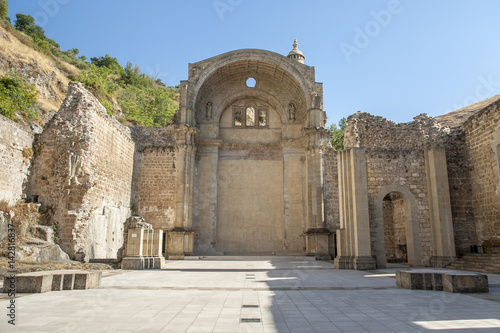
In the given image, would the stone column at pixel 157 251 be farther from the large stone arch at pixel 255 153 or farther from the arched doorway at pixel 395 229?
the arched doorway at pixel 395 229

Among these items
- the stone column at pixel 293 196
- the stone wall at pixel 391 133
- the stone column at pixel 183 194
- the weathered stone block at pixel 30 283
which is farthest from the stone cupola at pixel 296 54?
the weathered stone block at pixel 30 283

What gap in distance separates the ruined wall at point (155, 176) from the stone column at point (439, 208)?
12.6 metres

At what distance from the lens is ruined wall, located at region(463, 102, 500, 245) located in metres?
12.9

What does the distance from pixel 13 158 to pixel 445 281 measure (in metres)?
13.3

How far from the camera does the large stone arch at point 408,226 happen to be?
13586 mm

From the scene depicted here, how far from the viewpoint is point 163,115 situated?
39.2 meters

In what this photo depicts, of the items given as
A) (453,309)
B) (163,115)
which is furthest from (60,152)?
(163,115)

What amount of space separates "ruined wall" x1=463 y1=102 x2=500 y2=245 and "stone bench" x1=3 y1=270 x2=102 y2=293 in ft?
41.5

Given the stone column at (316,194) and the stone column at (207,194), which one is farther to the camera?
the stone column at (207,194)

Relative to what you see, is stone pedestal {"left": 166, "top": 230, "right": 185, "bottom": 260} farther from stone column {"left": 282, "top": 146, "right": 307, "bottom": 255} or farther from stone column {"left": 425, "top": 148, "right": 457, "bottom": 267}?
stone column {"left": 425, "top": 148, "right": 457, "bottom": 267}

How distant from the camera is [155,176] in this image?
20.8m

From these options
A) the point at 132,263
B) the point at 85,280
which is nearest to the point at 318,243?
the point at 132,263

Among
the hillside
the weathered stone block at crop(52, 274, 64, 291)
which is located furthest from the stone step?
the hillside

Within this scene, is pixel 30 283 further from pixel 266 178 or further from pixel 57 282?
pixel 266 178
